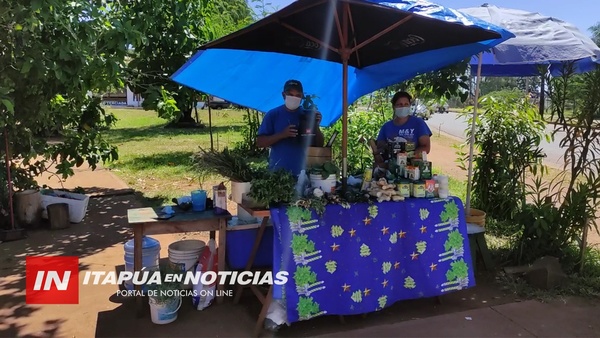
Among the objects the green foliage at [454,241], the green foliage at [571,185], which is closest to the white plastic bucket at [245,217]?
the green foliage at [454,241]

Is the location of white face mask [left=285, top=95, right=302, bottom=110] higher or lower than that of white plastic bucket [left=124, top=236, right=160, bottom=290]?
higher

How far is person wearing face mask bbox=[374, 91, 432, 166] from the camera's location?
402 centimetres

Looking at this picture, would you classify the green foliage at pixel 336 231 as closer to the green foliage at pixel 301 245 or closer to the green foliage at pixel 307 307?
the green foliage at pixel 301 245

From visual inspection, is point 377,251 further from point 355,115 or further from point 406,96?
point 355,115

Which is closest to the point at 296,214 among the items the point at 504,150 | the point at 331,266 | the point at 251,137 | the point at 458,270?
the point at 331,266

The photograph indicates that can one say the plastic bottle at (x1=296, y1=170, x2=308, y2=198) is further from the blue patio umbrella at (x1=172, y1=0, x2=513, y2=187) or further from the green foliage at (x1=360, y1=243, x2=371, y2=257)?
the green foliage at (x1=360, y1=243, x2=371, y2=257)

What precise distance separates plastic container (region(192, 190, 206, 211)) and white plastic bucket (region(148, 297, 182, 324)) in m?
0.70

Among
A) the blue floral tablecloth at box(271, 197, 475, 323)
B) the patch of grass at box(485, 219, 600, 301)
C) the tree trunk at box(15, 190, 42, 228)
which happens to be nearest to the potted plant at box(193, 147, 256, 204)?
the blue floral tablecloth at box(271, 197, 475, 323)

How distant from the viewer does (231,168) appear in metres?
3.29

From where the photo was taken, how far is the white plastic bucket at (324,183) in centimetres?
324

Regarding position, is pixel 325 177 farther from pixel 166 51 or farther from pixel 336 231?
pixel 166 51

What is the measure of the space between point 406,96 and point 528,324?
206cm

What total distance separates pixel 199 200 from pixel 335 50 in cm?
154

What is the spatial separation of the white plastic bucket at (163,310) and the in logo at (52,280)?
853 mm
